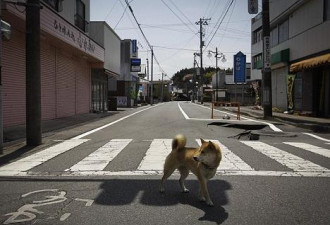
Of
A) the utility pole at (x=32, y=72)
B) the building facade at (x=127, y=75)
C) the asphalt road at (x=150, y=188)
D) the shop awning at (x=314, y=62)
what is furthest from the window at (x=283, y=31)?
the building facade at (x=127, y=75)

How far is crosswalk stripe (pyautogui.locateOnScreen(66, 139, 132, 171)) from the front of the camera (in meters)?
7.78

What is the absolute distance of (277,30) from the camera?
30.9m

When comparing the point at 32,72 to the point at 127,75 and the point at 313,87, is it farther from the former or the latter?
the point at 127,75

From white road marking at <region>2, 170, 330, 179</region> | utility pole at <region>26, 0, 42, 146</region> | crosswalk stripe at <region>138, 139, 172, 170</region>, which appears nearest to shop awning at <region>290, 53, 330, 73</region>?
crosswalk stripe at <region>138, 139, 172, 170</region>

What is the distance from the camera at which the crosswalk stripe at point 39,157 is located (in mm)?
7714

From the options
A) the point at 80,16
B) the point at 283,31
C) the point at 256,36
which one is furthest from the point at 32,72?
the point at 256,36

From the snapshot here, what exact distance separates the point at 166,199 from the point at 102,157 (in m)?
3.66

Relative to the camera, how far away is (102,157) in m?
8.95

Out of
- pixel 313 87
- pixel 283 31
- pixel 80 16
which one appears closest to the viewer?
pixel 313 87

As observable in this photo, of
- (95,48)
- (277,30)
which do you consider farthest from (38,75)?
(277,30)

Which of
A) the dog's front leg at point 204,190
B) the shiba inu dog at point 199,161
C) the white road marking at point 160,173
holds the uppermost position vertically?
the shiba inu dog at point 199,161

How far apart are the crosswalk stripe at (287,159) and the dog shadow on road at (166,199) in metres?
2.13

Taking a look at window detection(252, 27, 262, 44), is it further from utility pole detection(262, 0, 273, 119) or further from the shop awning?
utility pole detection(262, 0, 273, 119)

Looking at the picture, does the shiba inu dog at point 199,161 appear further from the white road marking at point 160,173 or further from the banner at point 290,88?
the banner at point 290,88
